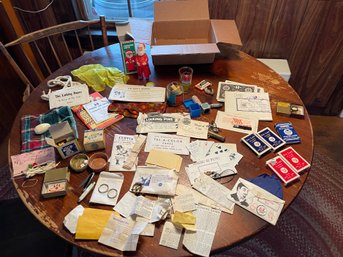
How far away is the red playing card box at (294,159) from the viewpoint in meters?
0.92

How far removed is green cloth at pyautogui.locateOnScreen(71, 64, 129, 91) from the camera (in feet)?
4.16

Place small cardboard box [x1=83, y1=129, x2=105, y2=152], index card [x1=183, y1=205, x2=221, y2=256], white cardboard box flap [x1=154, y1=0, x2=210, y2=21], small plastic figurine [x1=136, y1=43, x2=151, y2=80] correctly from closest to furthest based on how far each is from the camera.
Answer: index card [x1=183, y1=205, x2=221, y2=256], small cardboard box [x1=83, y1=129, x2=105, y2=152], small plastic figurine [x1=136, y1=43, x2=151, y2=80], white cardboard box flap [x1=154, y1=0, x2=210, y2=21]

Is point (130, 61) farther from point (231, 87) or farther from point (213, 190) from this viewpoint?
point (213, 190)

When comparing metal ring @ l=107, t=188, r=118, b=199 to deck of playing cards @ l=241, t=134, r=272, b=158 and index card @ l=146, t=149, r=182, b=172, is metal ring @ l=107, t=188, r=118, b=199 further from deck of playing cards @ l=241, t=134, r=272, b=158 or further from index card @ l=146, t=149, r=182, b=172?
deck of playing cards @ l=241, t=134, r=272, b=158

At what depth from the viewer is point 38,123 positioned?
3.60 feet

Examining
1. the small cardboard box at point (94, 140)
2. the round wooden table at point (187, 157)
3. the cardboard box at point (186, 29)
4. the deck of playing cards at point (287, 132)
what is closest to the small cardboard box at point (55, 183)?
the round wooden table at point (187, 157)

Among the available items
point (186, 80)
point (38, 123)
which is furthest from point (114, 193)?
point (186, 80)

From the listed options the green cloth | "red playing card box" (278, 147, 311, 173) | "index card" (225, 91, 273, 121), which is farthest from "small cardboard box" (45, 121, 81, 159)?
"red playing card box" (278, 147, 311, 173)

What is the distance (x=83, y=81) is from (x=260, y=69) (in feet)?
3.02

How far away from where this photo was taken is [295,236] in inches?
58.5

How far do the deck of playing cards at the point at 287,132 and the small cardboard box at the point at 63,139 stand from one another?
81 cm

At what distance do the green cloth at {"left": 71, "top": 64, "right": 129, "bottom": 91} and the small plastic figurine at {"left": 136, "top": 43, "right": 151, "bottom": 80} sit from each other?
86 mm

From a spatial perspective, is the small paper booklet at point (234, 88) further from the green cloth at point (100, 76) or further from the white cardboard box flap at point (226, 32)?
the green cloth at point (100, 76)

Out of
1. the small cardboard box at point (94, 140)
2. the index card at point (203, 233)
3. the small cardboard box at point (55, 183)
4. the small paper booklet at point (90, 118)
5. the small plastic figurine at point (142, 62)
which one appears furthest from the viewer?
the small plastic figurine at point (142, 62)
